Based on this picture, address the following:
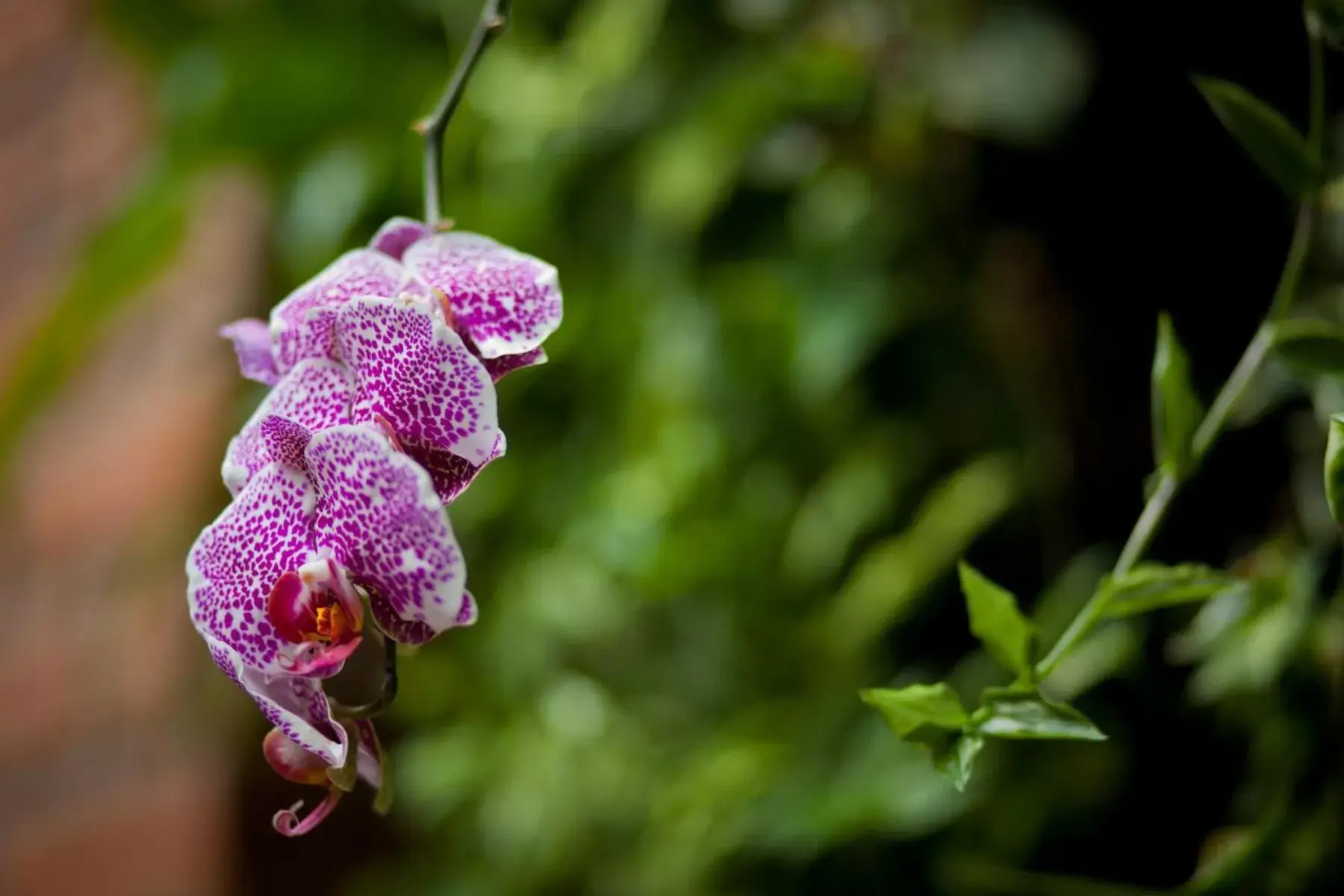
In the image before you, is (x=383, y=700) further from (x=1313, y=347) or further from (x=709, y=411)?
(x=709, y=411)

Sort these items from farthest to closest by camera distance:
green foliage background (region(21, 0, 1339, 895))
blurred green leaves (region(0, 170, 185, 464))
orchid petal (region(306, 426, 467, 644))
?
blurred green leaves (region(0, 170, 185, 464)), green foliage background (region(21, 0, 1339, 895)), orchid petal (region(306, 426, 467, 644))

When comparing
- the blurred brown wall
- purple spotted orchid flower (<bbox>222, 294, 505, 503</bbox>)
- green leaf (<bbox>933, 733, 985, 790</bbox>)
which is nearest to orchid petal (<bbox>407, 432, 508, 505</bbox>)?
purple spotted orchid flower (<bbox>222, 294, 505, 503</bbox>)

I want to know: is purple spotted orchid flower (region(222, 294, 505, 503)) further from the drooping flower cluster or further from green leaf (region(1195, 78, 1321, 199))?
green leaf (region(1195, 78, 1321, 199))

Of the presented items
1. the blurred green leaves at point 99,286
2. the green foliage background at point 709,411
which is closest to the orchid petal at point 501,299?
the green foliage background at point 709,411

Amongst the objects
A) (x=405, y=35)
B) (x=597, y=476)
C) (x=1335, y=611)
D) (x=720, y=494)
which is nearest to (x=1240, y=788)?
(x=1335, y=611)

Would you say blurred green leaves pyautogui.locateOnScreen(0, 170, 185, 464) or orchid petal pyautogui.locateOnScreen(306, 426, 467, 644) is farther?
blurred green leaves pyautogui.locateOnScreen(0, 170, 185, 464)

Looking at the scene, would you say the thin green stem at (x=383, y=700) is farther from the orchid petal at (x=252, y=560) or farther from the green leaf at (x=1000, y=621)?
the green leaf at (x=1000, y=621)

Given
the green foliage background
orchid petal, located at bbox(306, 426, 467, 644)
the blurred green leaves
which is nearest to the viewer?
orchid petal, located at bbox(306, 426, 467, 644)

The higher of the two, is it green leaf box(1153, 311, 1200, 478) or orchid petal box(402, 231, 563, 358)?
orchid petal box(402, 231, 563, 358)

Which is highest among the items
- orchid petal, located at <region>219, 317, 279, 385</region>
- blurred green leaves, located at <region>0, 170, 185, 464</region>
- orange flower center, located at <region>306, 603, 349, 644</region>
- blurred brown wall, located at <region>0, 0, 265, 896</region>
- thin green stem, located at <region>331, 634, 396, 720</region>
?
orchid petal, located at <region>219, 317, 279, 385</region>
